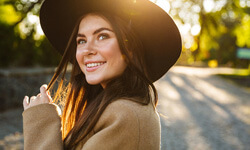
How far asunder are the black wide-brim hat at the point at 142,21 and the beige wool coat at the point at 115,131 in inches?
16.5

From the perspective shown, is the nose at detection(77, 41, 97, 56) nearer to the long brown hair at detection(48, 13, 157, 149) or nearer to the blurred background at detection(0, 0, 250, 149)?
the long brown hair at detection(48, 13, 157, 149)

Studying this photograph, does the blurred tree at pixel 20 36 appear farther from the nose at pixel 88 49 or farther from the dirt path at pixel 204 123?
the nose at pixel 88 49

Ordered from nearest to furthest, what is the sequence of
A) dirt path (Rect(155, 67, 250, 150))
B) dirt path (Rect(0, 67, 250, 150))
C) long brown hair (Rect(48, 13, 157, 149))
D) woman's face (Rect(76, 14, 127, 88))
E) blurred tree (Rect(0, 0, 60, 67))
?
long brown hair (Rect(48, 13, 157, 149))
woman's face (Rect(76, 14, 127, 88))
dirt path (Rect(0, 67, 250, 150))
dirt path (Rect(155, 67, 250, 150))
blurred tree (Rect(0, 0, 60, 67))

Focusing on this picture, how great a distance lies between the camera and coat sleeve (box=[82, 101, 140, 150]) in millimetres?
1289

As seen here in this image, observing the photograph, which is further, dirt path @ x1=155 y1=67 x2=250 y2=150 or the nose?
dirt path @ x1=155 y1=67 x2=250 y2=150

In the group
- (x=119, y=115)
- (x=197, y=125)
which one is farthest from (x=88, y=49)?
(x=197, y=125)

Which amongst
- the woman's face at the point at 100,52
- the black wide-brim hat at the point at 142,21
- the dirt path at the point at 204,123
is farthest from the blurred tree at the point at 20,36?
the woman's face at the point at 100,52

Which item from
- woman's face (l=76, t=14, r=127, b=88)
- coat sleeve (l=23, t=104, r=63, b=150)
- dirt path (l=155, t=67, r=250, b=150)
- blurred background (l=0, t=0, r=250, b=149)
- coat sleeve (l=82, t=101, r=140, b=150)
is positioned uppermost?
woman's face (l=76, t=14, r=127, b=88)

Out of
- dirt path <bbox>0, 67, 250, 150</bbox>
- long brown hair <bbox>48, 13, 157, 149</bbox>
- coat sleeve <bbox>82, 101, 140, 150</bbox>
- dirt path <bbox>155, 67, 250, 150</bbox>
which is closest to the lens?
coat sleeve <bbox>82, 101, 140, 150</bbox>

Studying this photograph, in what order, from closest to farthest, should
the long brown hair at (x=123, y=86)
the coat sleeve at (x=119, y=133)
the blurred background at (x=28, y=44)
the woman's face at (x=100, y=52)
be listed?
the coat sleeve at (x=119, y=133) → the long brown hair at (x=123, y=86) → the woman's face at (x=100, y=52) → the blurred background at (x=28, y=44)

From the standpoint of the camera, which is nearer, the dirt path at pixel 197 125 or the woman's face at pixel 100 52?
the woman's face at pixel 100 52

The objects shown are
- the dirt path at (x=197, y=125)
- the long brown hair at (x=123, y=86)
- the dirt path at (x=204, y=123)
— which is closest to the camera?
the long brown hair at (x=123, y=86)

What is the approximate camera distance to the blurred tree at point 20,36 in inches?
292

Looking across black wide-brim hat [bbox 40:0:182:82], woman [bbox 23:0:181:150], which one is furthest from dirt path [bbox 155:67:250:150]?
woman [bbox 23:0:181:150]
